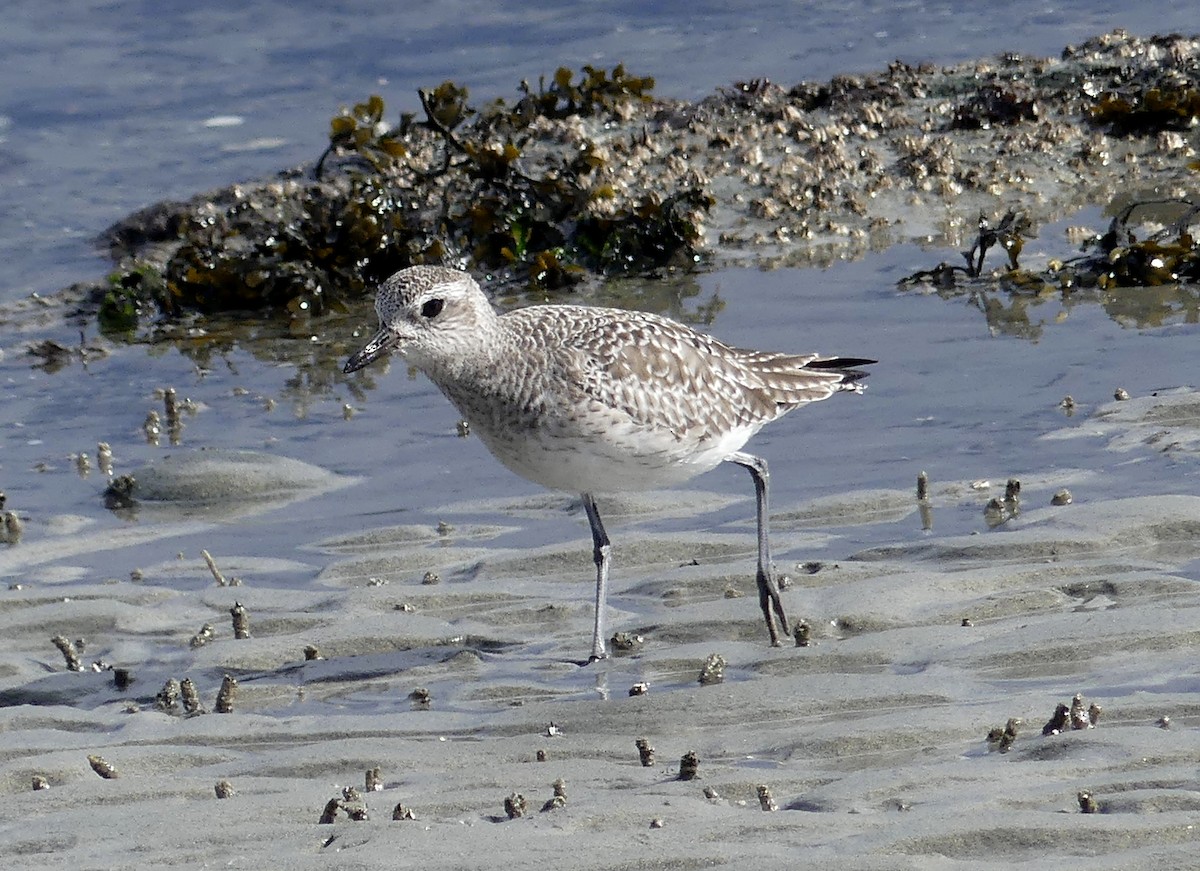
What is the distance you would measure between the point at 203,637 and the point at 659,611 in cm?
168

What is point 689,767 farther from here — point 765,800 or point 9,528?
point 9,528

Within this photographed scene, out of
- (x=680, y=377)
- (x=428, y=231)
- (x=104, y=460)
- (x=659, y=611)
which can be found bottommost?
(x=659, y=611)

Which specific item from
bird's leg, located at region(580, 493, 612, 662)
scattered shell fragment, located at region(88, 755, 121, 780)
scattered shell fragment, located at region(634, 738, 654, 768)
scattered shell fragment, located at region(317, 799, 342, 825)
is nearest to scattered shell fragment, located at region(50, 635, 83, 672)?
scattered shell fragment, located at region(88, 755, 121, 780)

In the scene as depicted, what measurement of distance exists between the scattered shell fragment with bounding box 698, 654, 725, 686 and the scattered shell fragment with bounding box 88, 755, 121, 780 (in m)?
1.82

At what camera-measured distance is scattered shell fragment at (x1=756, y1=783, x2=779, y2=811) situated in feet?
14.7

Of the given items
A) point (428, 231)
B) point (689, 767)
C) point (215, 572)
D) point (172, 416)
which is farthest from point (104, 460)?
point (689, 767)

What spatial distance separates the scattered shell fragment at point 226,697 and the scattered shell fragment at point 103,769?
24.9 inches

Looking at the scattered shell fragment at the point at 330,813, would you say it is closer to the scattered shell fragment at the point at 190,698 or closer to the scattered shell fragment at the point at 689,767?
the scattered shell fragment at the point at 689,767

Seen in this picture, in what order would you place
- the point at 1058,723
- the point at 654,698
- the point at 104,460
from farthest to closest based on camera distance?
the point at 104,460 → the point at 654,698 → the point at 1058,723

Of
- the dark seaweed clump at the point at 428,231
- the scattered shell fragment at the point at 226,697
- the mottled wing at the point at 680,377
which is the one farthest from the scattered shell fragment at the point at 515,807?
the dark seaweed clump at the point at 428,231

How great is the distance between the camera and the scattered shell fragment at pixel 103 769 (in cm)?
516

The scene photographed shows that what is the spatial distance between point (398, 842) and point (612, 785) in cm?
74

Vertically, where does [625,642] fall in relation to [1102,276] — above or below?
below

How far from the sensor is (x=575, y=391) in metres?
6.40
